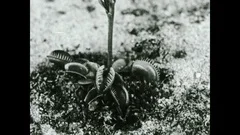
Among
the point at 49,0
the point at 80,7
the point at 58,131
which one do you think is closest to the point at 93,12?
the point at 80,7

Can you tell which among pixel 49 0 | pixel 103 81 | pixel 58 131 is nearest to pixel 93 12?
pixel 49 0

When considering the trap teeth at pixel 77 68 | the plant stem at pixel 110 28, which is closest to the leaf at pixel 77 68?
the trap teeth at pixel 77 68

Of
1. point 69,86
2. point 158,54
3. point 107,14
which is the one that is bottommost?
point 69,86

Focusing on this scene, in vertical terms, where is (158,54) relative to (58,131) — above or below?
above

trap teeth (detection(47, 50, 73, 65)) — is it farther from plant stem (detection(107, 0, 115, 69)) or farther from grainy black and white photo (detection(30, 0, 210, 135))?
plant stem (detection(107, 0, 115, 69))

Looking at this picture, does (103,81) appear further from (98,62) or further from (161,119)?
(161,119)

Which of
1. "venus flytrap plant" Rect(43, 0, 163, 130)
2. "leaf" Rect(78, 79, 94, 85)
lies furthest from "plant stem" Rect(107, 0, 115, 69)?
"leaf" Rect(78, 79, 94, 85)

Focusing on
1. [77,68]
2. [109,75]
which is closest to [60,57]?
[77,68]

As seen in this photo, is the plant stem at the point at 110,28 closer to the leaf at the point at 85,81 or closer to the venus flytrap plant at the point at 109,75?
the venus flytrap plant at the point at 109,75
